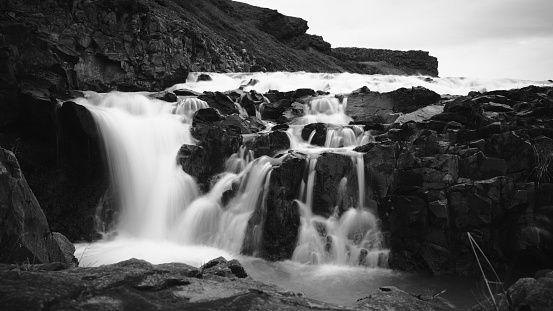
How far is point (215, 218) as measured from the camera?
41.0 feet

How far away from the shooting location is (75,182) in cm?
1353

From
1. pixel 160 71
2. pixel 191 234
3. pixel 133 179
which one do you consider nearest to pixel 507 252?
pixel 191 234

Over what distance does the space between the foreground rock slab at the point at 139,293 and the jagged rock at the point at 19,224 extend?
941 millimetres

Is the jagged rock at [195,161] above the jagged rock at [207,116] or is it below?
below

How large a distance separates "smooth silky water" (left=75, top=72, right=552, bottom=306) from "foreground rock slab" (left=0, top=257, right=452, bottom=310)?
458 cm

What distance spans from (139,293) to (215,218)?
881 cm

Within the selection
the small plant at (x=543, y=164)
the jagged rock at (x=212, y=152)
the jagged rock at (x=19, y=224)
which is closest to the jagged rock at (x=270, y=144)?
the jagged rock at (x=212, y=152)

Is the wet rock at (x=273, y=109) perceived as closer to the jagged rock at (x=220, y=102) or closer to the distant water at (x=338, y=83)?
the jagged rock at (x=220, y=102)

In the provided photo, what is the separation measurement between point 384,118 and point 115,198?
10.9 m

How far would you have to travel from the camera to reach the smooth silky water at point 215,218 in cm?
1000

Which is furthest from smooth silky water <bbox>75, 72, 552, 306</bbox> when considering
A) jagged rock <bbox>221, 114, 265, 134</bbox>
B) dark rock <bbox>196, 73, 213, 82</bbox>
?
dark rock <bbox>196, 73, 213, 82</bbox>

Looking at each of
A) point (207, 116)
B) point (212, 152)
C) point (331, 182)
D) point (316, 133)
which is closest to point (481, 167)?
point (331, 182)

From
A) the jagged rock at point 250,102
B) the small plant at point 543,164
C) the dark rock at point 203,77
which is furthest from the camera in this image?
the dark rock at point 203,77

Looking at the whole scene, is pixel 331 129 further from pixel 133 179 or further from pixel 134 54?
pixel 134 54
